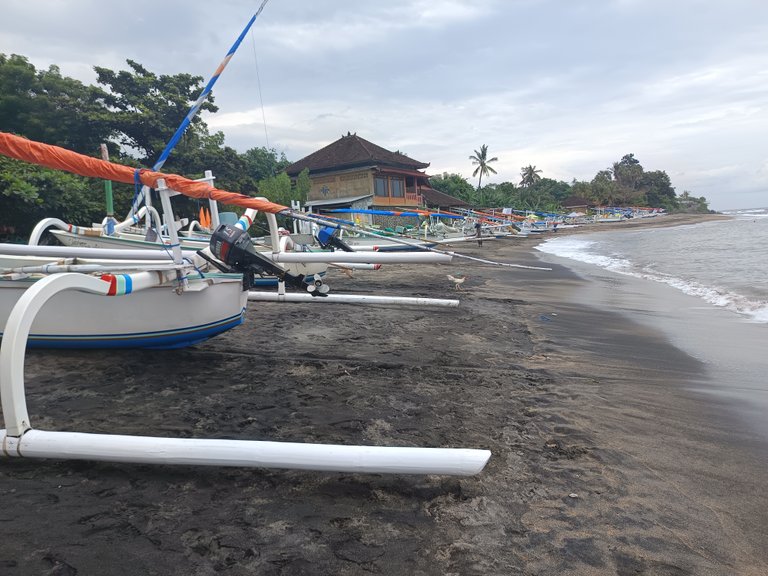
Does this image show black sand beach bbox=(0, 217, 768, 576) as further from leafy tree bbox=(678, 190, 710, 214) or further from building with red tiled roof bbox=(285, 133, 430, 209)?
leafy tree bbox=(678, 190, 710, 214)

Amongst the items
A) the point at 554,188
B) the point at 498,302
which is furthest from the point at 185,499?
the point at 554,188

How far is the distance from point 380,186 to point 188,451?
28.8 m

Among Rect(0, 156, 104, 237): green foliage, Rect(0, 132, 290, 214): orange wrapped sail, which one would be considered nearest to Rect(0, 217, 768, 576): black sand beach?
Rect(0, 132, 290, 214): orange wrapped sail

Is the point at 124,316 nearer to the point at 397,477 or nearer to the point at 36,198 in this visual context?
the point at 397,477

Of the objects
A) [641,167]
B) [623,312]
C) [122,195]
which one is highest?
[641,167]

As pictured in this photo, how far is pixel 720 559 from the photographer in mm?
2018

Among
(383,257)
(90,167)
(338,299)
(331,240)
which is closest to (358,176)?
(331,240)

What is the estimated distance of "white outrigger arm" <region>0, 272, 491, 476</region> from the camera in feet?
7.68

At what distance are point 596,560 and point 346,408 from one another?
196 centimetres

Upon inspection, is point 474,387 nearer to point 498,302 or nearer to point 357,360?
point 357,360

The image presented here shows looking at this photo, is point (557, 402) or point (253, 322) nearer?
point (557, 402)

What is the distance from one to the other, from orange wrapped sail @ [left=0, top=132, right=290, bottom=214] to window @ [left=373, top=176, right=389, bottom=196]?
25.7m

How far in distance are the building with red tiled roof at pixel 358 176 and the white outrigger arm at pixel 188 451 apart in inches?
1046

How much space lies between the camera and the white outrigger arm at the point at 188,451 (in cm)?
234
